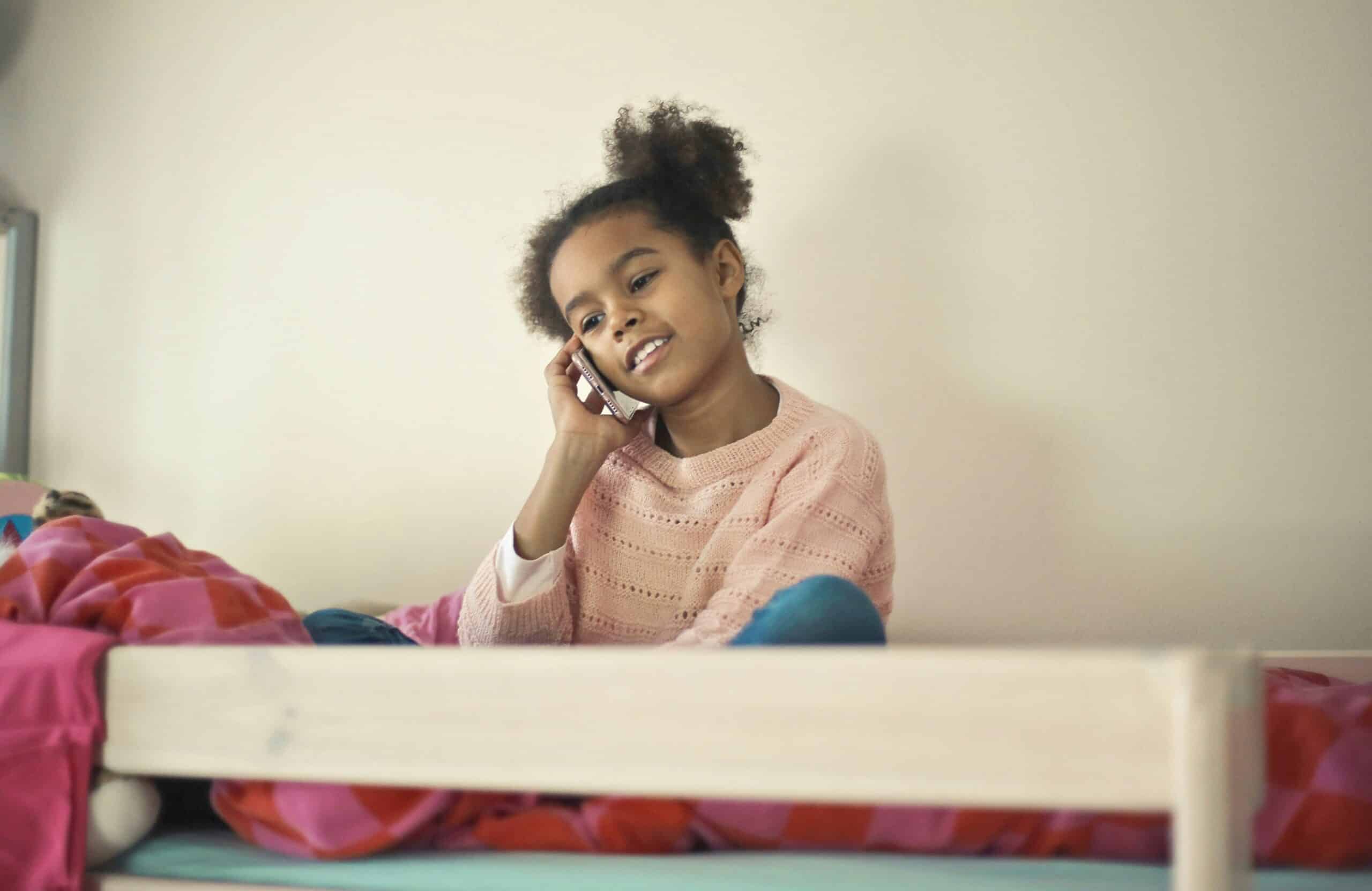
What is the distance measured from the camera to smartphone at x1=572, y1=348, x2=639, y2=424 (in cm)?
116

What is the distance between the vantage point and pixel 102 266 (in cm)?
174

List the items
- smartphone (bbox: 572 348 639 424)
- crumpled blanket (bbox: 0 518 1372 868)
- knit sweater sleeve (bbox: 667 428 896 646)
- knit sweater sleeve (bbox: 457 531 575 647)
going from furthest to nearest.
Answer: smartphone (bbox: 572 348 639 424) < knit sweater sleeve (bbox: 457 531 575 647) < knit sweater sleeve (bbox: 667 428 896 646) < crumpled blanket (bbox: 0 518 1372 868)

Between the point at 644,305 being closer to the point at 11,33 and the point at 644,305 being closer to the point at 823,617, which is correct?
the point at 823,617

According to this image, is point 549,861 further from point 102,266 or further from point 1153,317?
point 102,266

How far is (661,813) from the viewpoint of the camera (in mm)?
662

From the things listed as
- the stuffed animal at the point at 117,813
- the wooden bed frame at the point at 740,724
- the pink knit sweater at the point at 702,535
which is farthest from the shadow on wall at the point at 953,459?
the stuffed animal at the point at 117,813

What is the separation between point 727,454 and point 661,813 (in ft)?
1.65

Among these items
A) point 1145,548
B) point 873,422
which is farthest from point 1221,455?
point 873,422

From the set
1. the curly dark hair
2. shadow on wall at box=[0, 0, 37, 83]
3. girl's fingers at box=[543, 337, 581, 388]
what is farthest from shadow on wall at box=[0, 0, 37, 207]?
girl's fingers at box=[543, 337, 581, 388]

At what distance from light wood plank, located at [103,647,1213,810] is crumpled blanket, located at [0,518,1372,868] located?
55 millimetres

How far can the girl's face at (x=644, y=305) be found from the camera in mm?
1106

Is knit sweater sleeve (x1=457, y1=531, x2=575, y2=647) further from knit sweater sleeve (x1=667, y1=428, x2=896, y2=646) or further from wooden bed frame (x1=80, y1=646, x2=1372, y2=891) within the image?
wooden bed frame (x1=80, y1=646, x2=1372, y2=891)

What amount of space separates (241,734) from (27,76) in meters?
1.60

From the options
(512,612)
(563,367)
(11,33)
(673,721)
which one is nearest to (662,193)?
(563,367)
